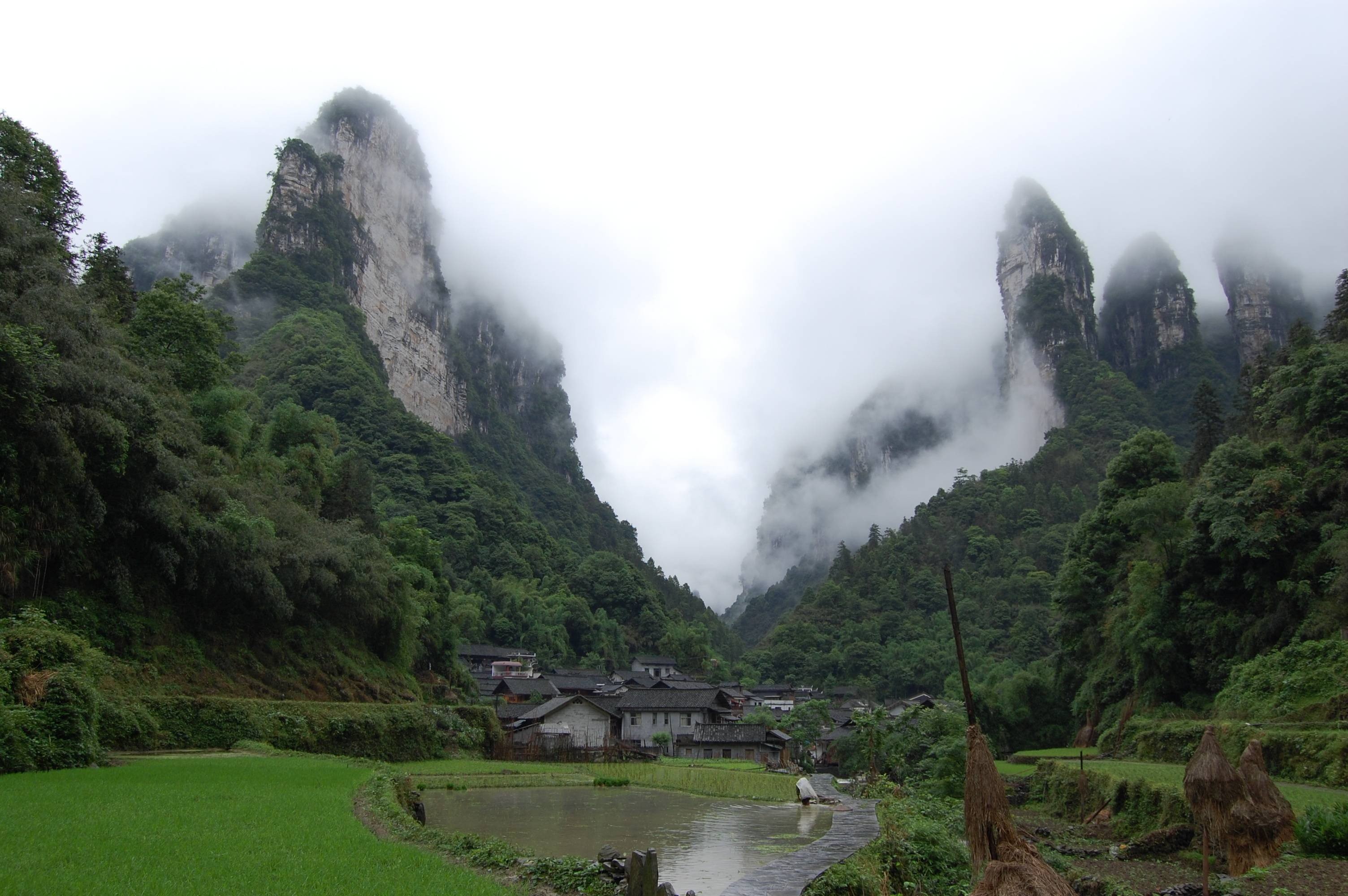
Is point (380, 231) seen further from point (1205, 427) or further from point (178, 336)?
point (1205, 427)

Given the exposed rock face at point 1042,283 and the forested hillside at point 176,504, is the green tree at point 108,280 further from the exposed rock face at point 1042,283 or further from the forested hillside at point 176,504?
the exposed rock face at point 1042,283

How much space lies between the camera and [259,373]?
253 ft

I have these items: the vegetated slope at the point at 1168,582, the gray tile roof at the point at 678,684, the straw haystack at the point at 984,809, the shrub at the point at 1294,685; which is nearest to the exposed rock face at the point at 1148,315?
the vegetated slope at the point at 1168,582

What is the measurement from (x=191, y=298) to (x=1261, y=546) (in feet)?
144

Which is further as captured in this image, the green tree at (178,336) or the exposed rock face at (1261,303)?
the exposed rock face at (1261,303)

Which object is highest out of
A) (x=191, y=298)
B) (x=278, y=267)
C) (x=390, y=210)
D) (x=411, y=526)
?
(x=390, y=210)

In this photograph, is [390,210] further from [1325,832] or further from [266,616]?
[1325,832]

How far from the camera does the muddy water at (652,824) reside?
12.2 m

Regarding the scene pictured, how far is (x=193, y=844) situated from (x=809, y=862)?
672 cm

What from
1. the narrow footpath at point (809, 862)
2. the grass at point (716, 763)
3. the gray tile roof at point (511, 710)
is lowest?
the grass at point (716, 763)

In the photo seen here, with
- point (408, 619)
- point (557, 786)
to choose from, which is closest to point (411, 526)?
point (408, 619)

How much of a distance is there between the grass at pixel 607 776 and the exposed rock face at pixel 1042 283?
11192 cm

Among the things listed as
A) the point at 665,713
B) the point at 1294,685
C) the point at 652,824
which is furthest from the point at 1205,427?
the point at 652,824

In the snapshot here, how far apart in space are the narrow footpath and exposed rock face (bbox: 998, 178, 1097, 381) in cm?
13131
